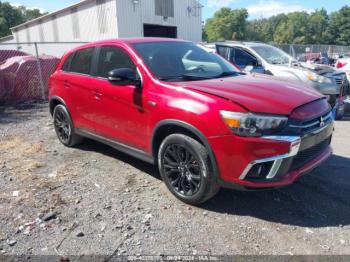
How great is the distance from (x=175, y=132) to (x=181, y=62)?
3.61 feet

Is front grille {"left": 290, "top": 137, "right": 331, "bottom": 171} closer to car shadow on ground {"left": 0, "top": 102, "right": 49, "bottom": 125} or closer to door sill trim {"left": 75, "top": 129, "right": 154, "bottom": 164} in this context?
door sill trim {"left": 75, "top": 129, "right": 154, "bottom": 164}

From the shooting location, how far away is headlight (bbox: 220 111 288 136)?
3.12 meters

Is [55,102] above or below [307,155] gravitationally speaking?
above

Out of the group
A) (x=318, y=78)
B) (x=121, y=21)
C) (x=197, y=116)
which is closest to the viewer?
(x=197, y=116)

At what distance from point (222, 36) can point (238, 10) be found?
12312 mm

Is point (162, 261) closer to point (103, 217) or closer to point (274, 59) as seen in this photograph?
point (103, 217)

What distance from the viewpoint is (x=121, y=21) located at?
22734 millimetres

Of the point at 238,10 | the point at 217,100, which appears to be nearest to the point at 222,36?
the point at 238,10

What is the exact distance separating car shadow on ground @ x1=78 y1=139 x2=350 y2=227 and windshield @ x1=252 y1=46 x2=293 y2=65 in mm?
4638

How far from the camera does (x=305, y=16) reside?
119938 mm

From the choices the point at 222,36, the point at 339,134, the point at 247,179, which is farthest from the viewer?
the point at 222,36

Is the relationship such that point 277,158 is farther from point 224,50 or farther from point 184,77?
point 224,50

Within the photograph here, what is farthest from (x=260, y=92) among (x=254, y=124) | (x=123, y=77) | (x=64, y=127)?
(x=64, y=127)

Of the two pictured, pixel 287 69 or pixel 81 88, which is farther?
pixel 287 69
